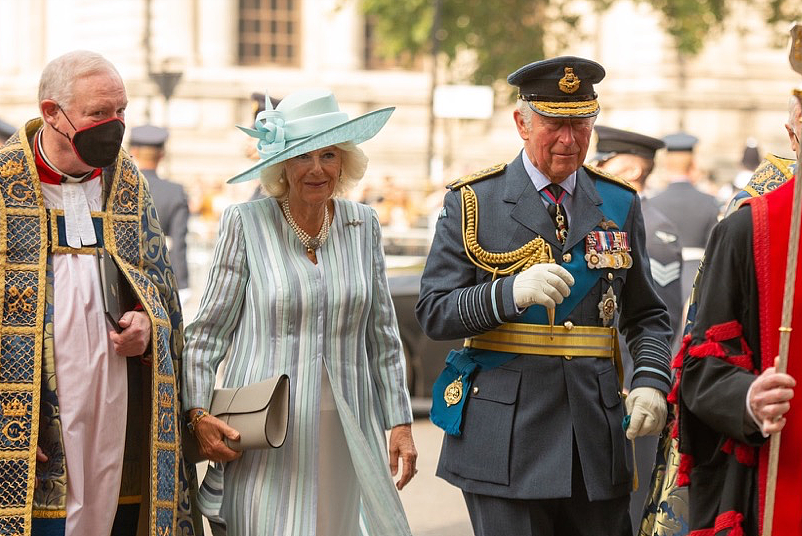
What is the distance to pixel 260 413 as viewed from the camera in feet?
14.1

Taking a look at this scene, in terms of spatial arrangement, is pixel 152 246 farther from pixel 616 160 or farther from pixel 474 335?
pixel 616 160

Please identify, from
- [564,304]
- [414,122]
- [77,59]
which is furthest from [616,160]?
[414,122]

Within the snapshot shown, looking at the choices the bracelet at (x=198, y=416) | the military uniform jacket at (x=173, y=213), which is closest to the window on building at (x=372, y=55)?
the military uniform jacket at (x=173, y=213)

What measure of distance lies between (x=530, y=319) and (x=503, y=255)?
0.68ft

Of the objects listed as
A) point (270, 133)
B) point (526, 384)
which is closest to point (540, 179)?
point (526, 384)

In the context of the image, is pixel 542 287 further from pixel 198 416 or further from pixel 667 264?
pixel 667 264

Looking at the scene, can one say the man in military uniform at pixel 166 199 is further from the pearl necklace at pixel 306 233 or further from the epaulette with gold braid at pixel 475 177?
the epaulette with gold braid at pixel 475 177

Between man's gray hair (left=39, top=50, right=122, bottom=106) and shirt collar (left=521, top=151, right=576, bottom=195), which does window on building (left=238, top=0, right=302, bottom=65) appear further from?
shirt collar (left=521, top=151, right=576, bottom=195)

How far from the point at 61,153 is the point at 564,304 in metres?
1.60

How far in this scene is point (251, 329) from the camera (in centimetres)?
455

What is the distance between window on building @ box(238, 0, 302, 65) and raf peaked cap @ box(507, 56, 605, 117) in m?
33.3

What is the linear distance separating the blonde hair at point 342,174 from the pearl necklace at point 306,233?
0.16 ft

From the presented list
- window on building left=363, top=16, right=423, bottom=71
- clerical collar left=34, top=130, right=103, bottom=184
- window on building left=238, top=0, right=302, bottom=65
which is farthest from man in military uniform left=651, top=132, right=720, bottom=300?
window on building left=238, top=0, right=302, bottom=65

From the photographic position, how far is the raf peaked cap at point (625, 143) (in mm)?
6957
